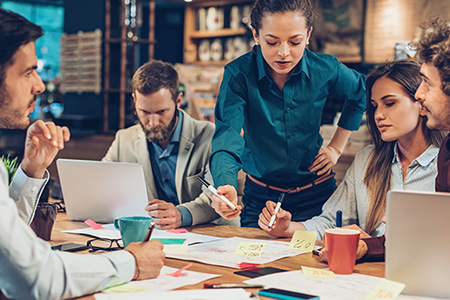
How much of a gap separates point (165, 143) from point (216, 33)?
11.7ft

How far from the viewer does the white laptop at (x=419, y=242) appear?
1284 millimetres

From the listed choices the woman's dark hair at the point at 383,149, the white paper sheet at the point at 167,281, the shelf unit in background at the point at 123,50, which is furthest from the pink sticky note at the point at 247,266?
the shelf unit in background at the point at 123,50

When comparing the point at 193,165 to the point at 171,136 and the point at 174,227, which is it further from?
the point at 174,227

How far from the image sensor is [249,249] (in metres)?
1.74

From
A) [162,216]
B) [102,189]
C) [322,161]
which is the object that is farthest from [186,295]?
[322,161]

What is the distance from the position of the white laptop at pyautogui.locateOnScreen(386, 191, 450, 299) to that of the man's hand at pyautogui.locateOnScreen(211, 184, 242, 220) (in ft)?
Result: 2.08

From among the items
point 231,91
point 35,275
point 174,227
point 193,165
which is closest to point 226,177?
point 174,227

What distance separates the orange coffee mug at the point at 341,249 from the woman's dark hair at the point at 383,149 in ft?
1.88

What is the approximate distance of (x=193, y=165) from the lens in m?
2.65

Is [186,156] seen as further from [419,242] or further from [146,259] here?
[419,242]

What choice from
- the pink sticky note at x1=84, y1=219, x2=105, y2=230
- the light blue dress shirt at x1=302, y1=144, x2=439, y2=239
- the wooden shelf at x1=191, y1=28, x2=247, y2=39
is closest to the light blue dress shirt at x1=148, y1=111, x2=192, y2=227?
the pink sticky note at x1=84, y1=219, x2=105, y2=230

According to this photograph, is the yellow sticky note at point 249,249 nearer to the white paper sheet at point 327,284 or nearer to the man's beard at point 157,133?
the white paper sheet at point 327,284

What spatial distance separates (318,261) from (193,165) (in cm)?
111

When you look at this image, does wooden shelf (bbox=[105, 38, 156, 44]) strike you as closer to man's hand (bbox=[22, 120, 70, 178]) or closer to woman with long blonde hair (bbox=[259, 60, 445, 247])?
woman with long blonde hair (bbox=[259, 60, 445, 247])
